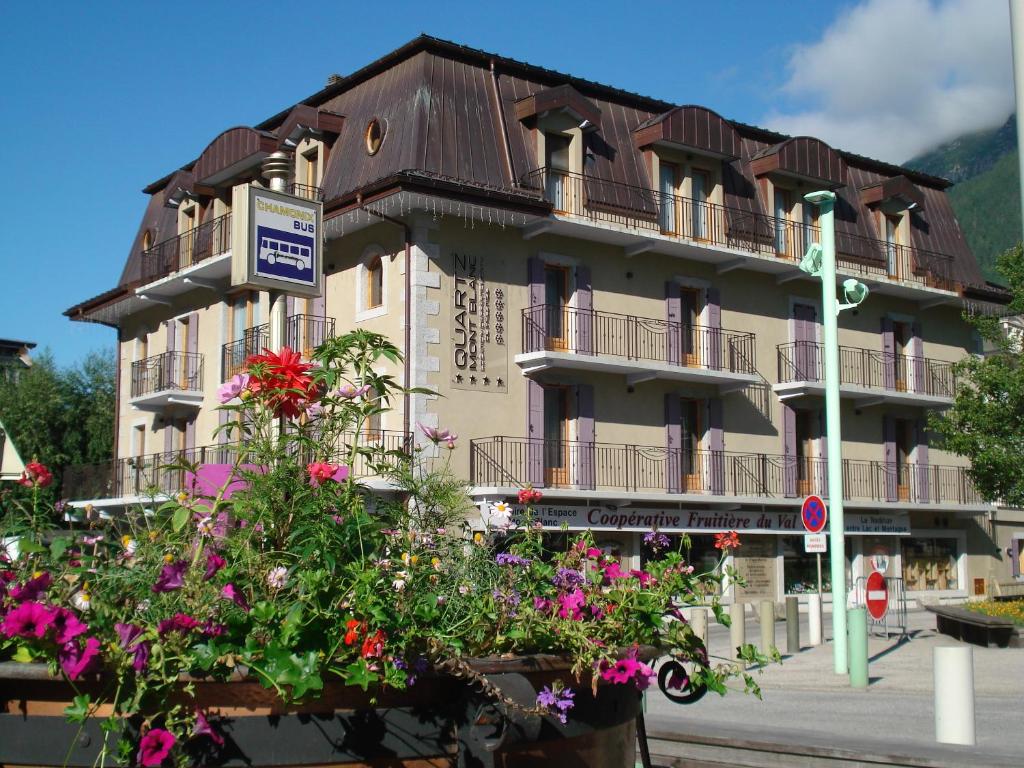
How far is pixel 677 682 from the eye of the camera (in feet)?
11.4

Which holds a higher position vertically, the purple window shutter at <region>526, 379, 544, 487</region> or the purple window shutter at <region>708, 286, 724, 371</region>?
the purple window shutter at <region>708, 286, 724, 371</region>

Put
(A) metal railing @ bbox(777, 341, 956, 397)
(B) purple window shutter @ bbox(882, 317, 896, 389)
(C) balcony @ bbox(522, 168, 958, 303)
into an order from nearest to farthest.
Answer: (C) balcony @ bbox(522, 168, 958, 303)
(A) metal railing @ bbox(777, 341, 956, 397)
(B) purple window shutter @ bbox(882, 317, 896, 389)

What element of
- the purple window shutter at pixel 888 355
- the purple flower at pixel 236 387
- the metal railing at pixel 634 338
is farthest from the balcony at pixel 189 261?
the purple flower at pixel 236 387

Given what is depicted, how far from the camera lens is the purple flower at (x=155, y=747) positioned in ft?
7.95

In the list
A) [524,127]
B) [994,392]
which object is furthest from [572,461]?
[994,392]

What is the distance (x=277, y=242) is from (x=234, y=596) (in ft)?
13.4

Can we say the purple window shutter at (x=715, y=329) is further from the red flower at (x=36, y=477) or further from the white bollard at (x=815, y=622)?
the red flower at (x=36, y=477)

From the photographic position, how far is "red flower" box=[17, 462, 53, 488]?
343 cm

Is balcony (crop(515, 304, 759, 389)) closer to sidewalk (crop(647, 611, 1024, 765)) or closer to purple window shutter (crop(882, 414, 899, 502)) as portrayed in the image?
purple window shutter (crop(882, 414, 899, 502))

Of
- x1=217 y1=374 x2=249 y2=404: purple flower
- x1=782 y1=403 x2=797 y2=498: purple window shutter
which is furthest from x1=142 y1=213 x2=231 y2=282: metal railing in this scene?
x1=217 y1=374 x2=249 y2=404: purple flower

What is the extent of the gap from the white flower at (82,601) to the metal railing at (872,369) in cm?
2960

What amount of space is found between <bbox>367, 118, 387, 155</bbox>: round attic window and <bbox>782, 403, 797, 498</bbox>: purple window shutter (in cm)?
1260

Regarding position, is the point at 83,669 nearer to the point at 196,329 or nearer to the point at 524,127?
the point at 524,127

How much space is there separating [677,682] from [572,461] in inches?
913
